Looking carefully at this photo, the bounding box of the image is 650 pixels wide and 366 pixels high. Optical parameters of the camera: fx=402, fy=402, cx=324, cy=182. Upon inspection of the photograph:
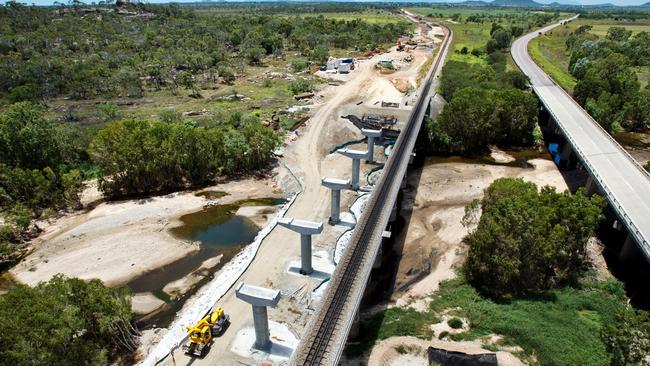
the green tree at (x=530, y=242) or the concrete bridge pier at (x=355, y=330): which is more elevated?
the green tree at (x=530, y=242)

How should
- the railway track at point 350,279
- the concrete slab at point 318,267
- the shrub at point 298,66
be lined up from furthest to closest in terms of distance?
the shrub at point 298,66
the concrete slab at point 318,267
the railway track at point 350,279

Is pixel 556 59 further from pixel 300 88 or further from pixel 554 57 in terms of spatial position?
pixel 300 88

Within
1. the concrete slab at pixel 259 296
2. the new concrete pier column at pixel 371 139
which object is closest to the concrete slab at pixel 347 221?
the new concrete pier column at pixel 371 139

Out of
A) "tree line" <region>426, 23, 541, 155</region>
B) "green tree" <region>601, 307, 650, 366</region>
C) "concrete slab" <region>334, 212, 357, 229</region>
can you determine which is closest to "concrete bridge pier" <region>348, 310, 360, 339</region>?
"concrete slab" <region>334, 212, 357, 229</region>

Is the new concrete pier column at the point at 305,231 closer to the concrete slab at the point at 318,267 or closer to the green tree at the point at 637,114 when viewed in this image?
the concrete slab at the point at 318,267

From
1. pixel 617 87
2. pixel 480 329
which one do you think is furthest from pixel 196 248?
pixel 617 87

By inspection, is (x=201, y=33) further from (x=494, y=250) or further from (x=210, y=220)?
(x=494, y=250)

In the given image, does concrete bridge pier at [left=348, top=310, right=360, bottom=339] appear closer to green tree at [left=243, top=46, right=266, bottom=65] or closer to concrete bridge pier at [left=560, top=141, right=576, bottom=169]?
concrete bridge pier at [left=560, top=141, right=576, bottom=169]

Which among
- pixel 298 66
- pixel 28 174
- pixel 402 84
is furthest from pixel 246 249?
pixel 298 66
